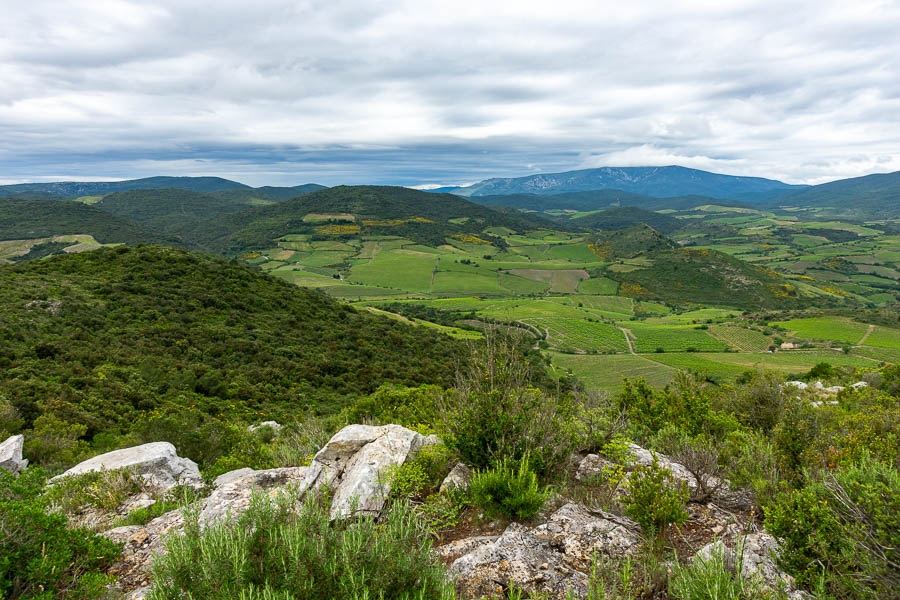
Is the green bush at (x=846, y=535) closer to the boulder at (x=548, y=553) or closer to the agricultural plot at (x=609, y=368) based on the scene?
the boulder at (x=548, y=553)

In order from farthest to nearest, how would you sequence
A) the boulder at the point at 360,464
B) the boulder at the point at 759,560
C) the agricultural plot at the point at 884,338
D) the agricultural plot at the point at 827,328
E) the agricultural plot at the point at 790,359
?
the agricultural plot at the point at 827,328
the agricultural plot at the point at 884,338
the agricultural plot at the point at 790,359
the boulder at the point at 360,464
the boulder at the point at 759,560

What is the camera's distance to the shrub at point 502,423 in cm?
657

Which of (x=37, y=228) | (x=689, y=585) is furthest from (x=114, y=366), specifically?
(x=37, y=228)

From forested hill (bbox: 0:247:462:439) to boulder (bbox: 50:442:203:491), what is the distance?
862 cm

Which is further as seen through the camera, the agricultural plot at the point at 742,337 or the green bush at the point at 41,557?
the agricultural plot at the point at 742,337

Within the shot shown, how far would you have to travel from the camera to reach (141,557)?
5520 mm

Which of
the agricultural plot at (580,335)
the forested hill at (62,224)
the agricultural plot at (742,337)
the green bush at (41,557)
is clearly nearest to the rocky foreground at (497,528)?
the green bush at (41,557)

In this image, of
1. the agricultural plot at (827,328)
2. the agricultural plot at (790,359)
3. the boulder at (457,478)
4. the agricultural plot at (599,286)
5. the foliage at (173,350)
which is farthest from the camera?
the agricultural plot at (599,286)

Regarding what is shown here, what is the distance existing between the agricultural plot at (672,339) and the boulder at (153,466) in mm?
91645

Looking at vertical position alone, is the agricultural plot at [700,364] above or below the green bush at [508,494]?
below

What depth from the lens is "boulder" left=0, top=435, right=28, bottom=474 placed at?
9156 mm

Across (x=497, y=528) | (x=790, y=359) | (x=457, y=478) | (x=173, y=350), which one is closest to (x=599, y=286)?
(x=790, y=359)

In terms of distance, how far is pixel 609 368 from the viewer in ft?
242

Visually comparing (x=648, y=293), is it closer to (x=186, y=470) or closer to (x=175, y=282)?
(x=175, y=282)
